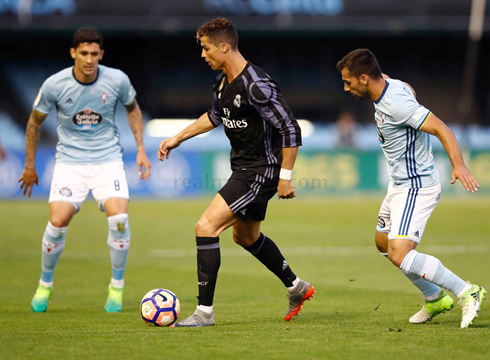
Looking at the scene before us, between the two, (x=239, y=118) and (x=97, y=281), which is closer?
(x=239, y=118)

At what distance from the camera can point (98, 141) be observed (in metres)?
7.58

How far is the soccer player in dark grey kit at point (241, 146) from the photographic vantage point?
5980 mm

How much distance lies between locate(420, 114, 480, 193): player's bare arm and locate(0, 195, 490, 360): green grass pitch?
1107 mm

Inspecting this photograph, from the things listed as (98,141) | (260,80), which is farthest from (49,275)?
(260,80)

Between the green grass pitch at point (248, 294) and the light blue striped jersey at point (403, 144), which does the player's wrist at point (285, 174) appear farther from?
the green grass pitch at point (248, 294)

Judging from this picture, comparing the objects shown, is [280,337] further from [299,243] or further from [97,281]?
[299,243]

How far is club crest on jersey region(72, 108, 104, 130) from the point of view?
7.45m

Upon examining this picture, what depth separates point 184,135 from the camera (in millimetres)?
6566

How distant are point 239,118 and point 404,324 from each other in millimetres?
2179

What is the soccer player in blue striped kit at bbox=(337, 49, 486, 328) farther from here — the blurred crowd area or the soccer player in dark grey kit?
the blurred crowd area

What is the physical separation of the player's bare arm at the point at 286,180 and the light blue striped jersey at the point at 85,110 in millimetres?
2349

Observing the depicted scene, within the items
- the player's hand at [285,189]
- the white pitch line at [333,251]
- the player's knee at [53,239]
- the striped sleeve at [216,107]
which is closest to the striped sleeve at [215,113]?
the striped sleeve at [216,107]

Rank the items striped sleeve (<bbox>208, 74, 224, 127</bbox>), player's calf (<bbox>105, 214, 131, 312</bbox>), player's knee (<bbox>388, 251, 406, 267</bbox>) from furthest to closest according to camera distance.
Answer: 1. player's calf (<bbox>105, 214, 131, 312</bbox>)
2. striped sleeve (<bbox>208, 74, 224, 127</bbox>)
3. player's knee (<bbox>388, 251, 406, 267</bbox>)

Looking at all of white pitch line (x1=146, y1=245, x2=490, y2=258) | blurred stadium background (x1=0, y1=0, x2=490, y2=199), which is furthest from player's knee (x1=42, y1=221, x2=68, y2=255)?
blurred stadium background (x1=0, y1=0, x2=490, y2=199)
